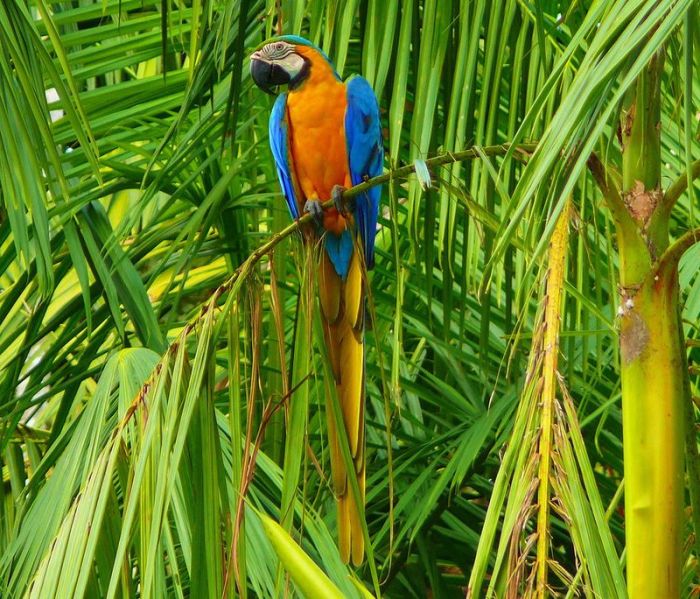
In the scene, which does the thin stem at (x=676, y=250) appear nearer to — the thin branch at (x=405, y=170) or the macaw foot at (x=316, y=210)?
the thin branch at (x=405, y=170)

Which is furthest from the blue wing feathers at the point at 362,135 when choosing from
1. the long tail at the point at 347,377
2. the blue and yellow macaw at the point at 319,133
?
the long tail at the point at 347,377

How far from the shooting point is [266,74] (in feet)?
4.92

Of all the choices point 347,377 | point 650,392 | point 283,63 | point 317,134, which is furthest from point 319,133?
point 650,392

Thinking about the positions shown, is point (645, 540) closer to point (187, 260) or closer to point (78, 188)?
point (187, 260)

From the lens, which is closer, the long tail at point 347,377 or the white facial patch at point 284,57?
the long tail at point 347,377

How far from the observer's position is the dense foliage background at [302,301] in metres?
0.69

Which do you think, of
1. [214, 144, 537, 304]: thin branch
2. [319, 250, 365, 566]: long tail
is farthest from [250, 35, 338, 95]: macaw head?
[214, 144, 537, 304]: thin branch

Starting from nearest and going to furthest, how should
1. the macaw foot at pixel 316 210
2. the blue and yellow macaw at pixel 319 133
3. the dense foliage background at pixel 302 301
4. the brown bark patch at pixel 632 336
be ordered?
the dense foliage background at pixel 302 301
the brown bark patch at pixel 632 336
the macaw foot at pixel 316 210
the blue and yellow macaw at pixel 319 133

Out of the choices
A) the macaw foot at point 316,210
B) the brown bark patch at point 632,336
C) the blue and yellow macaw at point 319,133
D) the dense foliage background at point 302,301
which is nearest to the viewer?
the dense foliage background at point 302,301

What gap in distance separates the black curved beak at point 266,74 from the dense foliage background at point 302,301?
8 cm

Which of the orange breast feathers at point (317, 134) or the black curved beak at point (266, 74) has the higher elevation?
the black curved beak at point (266, 74)

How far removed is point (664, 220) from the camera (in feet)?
2.74

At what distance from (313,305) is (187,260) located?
2.53 ft

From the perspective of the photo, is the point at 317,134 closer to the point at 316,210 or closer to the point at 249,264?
the point at 316,210
